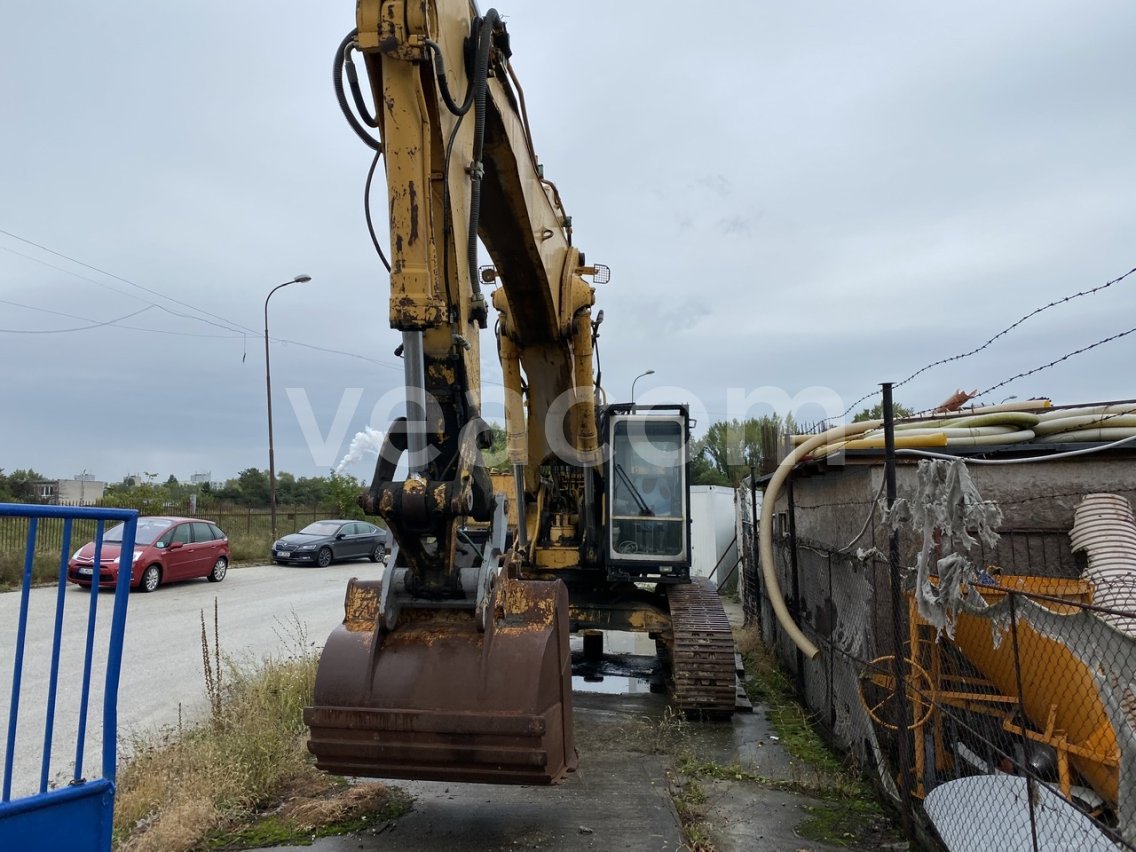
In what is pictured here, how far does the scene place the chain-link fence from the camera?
3.93 metres

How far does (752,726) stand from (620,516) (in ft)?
8.00

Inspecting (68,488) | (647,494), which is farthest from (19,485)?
(647,494)

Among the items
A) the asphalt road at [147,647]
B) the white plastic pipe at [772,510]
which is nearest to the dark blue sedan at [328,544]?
the asphalt road at [147,647]

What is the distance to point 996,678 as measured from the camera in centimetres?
504

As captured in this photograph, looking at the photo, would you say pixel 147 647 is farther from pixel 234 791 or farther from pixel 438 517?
pixel 438 517

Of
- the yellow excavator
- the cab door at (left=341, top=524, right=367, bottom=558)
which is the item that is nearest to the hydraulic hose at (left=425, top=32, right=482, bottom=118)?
the yellow excavator

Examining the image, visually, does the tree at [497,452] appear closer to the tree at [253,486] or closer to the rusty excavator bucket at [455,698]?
the rusty excavator bucket at [455,698]

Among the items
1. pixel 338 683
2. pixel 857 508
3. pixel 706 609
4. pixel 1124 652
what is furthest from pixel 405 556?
pixel 706 609

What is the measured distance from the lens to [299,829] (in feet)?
15.1

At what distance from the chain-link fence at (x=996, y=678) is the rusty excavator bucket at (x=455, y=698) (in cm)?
199

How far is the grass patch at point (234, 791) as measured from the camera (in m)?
4.51

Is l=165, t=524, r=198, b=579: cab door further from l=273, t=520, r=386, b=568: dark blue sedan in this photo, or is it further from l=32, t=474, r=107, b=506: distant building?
l=32, t=474, r=107, b=506: distant building

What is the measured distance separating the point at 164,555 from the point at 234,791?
12.1 meters

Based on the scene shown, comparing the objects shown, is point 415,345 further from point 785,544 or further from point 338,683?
point 785,544
